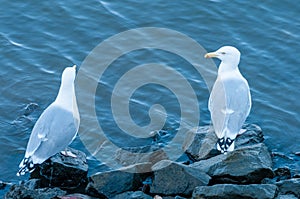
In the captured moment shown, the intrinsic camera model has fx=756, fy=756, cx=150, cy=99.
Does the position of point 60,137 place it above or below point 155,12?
below

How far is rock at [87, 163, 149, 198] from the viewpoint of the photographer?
11039mm

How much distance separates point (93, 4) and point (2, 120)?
4.63 metres

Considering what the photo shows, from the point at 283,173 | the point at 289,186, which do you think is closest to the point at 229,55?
the point at 283,173

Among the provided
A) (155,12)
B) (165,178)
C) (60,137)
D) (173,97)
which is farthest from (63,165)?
(155,12)

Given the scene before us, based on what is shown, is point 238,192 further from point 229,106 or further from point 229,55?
point 229,55

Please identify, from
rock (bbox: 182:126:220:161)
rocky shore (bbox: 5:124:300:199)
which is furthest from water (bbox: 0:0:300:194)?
rock (bbox: 182:126:220:161)

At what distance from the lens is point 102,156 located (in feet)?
41.3

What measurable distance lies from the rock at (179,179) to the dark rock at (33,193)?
1.47 m

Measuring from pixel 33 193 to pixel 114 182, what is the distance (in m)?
1.18

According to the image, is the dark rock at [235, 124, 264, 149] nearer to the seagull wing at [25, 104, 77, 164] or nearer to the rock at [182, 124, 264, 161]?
the rock at [182, 124, 264, 161]

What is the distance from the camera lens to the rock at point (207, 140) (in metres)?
12.3

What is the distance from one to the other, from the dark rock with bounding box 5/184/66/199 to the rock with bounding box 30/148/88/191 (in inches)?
28.9

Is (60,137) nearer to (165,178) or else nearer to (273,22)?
(165,178)

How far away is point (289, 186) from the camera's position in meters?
10.9
